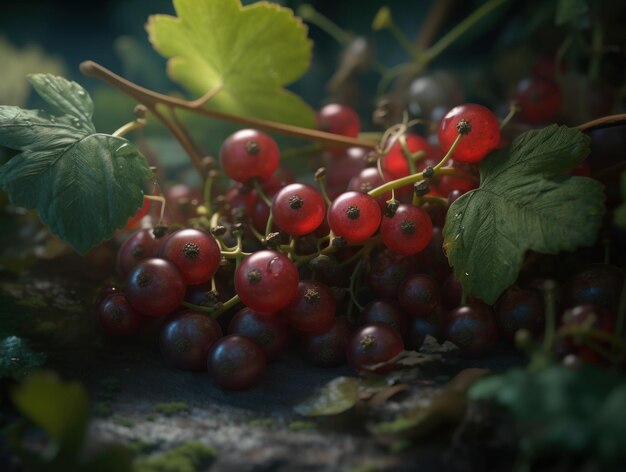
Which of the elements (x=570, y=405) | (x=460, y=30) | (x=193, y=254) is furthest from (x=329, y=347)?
(x=460, y=30)

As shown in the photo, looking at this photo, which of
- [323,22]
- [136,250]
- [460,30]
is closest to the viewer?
[136,250]

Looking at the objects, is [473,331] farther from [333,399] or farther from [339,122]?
[339,122]

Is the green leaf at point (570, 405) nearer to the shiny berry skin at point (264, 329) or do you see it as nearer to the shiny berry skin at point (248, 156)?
the shiny berry skin at point (264, 329)

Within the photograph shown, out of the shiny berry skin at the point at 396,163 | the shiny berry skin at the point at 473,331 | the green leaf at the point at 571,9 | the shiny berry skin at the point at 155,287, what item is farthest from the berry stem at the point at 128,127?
the green leaf at the point at 571,9

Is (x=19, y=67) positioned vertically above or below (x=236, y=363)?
above

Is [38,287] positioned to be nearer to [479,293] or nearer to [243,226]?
[243,226]

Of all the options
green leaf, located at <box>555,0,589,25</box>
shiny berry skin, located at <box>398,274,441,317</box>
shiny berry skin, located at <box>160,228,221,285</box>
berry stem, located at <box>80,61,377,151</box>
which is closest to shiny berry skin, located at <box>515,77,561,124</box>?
green leaf, located at <box>555,0,589,25</box>

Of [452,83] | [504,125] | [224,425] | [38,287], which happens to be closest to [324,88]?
[452,83]
